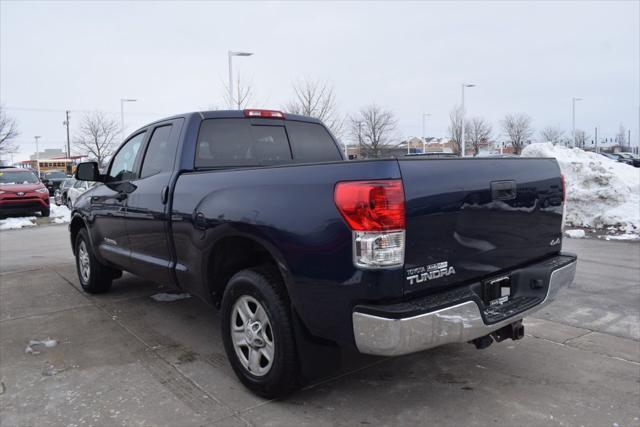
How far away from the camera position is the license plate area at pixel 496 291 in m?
3.17

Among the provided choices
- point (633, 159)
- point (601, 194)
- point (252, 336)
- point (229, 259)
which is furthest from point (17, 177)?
point (633, 159)

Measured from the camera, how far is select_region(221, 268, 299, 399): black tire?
3.13 meters

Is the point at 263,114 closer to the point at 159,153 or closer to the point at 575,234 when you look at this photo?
the point at 159,153

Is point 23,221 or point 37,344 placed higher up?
point 23,221

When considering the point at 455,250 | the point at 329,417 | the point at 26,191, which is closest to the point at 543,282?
the point at 455,250

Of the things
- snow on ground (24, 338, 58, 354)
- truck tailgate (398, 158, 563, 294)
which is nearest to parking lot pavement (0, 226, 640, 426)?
snow on ground (24, 338, 58, 354)

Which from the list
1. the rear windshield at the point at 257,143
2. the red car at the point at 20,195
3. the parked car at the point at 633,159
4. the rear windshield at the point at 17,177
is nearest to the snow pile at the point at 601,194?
the rear windshield at the point at 257,143

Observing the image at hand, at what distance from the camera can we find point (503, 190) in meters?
3.27

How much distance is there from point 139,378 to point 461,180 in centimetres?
264

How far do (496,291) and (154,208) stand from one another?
9.08ft

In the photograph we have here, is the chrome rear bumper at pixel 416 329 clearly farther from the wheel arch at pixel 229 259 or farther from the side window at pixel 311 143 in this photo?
Result: the side window at pixel 311 143

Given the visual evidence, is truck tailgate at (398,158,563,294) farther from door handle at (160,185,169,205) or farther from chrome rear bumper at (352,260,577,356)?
door handle at (160,185,169,205)

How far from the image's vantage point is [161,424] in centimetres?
312

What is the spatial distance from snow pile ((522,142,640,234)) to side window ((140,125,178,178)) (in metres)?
9.07
